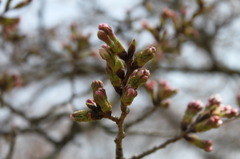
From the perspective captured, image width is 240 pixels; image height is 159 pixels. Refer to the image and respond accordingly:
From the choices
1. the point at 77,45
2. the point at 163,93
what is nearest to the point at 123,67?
the point at 163,93

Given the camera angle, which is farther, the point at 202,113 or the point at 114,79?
the point at 202,113

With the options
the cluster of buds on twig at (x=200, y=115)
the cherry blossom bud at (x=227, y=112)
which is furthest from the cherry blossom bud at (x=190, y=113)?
the cherry blossom bud at (x=227, y=112)

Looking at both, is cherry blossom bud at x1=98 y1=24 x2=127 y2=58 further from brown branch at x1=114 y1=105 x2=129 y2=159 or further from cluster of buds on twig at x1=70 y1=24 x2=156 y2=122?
brown branch at x1=114 y1=105 x2=129 y2=159

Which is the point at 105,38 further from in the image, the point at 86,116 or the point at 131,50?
the point at 86,116

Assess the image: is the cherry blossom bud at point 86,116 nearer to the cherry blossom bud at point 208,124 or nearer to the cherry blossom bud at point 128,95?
the cherry blossom bud at point 128,95

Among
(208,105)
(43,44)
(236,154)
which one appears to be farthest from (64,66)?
(236,154)
